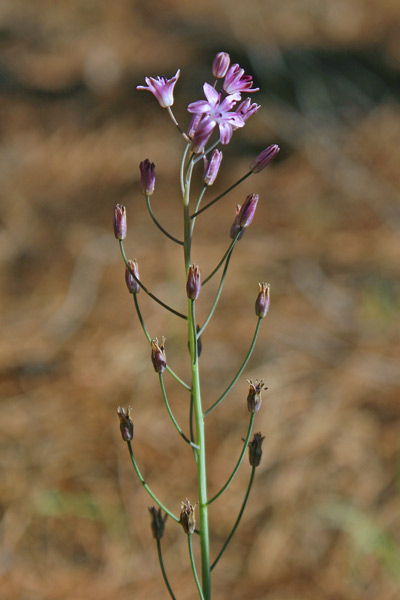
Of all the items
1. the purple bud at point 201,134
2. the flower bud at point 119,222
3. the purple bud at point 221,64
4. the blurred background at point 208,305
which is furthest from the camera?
the blurred background at point 208,305

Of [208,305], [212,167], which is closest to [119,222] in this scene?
[212,167]

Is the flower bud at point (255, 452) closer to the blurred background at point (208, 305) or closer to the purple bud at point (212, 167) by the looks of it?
the purple bud at point (212, 167)

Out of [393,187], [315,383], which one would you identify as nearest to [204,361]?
[315,383]

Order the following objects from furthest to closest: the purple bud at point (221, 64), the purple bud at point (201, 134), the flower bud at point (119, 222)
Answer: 1. the flower bud at point (119, 222)
2. the purple bud at point (221, 64)
3. the purple bud at point (201, 134)

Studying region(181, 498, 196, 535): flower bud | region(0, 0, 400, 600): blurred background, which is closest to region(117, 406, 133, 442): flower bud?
region(181, 498, 196, 535): flower bud

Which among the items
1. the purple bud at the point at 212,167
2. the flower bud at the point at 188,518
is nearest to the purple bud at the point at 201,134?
the purple bud at the point at 212,167

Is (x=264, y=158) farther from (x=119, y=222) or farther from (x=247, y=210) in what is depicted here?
A: (x=119, y=222)
